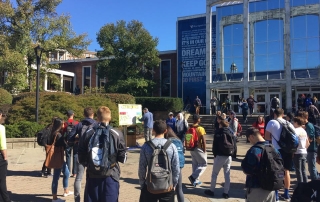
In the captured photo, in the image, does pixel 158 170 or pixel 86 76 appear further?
pixel 86 76

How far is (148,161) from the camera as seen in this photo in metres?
3.93

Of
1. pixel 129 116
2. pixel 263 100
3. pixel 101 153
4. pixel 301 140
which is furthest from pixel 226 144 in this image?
pixel 263 100

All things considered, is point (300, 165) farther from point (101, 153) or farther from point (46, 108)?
point (46, 108)

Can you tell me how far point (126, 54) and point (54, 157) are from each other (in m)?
24.1

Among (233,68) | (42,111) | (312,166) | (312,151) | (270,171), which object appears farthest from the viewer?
(233,68)

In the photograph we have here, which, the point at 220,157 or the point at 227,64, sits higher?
the point at 227,64

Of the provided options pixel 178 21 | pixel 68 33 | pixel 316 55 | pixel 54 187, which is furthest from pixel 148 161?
pixel 178 21

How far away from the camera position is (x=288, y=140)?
5.84 meters

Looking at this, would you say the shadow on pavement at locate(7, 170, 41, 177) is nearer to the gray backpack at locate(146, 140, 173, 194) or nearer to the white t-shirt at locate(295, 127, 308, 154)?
the gray backpack at locate(146, 140, 173, 194)

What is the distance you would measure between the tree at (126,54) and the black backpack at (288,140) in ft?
75.7

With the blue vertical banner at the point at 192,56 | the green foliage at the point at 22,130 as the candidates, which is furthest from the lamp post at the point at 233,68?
the green foliage at the point at 22,130

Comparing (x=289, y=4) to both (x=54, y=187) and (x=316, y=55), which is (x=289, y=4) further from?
(x=54, y=187)

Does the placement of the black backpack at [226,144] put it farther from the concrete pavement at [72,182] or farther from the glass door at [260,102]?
the glass door at [260,102]

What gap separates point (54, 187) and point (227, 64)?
1091 inches
